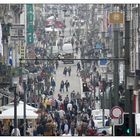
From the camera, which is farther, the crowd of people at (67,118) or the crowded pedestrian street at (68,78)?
the crowded pedestrian street at (68,78)

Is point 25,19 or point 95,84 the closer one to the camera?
point 95,84

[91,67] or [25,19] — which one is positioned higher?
[25,19]

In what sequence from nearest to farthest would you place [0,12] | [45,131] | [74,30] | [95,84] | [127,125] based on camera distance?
[127,125] → [45,131] → [95,84] → [0,12] → [74,30]

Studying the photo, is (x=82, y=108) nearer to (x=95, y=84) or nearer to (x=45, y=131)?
(x=95, y=84)

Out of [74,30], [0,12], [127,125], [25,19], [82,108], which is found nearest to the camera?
[127,125]

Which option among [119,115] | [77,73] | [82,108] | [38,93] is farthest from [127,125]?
[77,73]

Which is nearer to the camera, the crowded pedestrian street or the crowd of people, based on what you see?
the crowd of people

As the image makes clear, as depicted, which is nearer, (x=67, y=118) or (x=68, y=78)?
(x=67, y=118)

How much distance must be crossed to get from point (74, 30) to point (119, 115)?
2337cm

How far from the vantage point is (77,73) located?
27.2m

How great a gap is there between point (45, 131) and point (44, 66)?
11818 millimetres

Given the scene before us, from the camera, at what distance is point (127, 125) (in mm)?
14484

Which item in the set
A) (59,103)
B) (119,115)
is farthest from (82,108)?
(119,115)

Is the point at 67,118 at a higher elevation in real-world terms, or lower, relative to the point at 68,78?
lower
